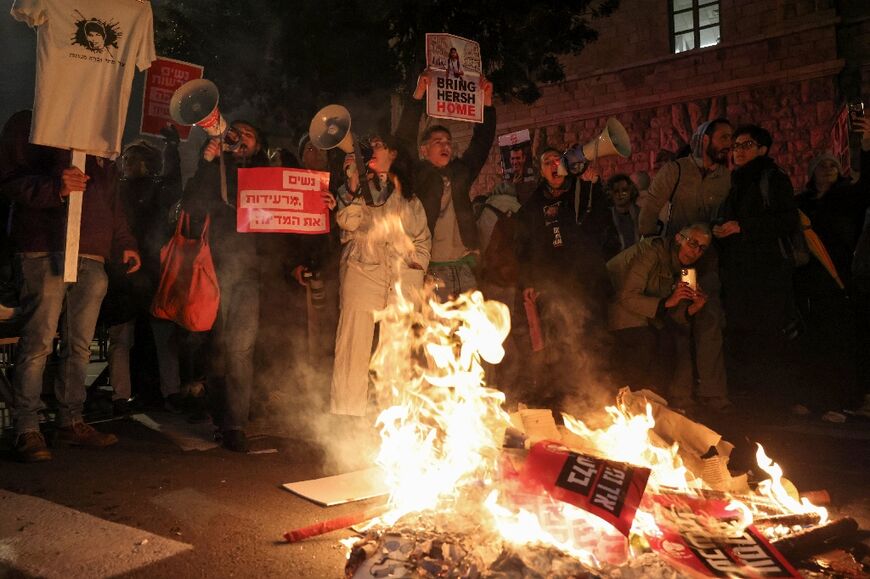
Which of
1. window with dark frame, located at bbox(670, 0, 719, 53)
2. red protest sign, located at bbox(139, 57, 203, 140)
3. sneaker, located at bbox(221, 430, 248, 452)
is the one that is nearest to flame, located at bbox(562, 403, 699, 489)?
sneaker, located at bbox(221, 430, 248, 452)

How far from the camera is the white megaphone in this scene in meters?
5.96

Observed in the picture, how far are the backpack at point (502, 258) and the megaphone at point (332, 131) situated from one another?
146cm

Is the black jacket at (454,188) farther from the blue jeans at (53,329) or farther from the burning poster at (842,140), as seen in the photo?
the burning poster at (842,140)

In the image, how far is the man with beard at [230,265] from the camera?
5828mm

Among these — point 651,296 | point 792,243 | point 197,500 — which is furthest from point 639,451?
point 792,243

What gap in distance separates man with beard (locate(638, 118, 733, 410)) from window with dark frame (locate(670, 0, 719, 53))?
36.5ft

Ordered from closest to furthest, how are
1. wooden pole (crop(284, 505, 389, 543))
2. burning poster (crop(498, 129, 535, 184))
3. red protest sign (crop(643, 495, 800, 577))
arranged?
red protest sign (crop(643, 495, 800, 577)), wooden pole (crop(284, 505, 389, 543)), burning poster (crop(498, 129, 535, 184))

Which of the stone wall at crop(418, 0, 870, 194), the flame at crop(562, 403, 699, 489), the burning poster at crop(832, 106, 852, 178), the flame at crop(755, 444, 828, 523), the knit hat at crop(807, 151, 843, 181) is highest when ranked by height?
the stone wall at crop(418, 0, 870, 194)

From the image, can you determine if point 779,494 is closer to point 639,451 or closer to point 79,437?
point 639,451

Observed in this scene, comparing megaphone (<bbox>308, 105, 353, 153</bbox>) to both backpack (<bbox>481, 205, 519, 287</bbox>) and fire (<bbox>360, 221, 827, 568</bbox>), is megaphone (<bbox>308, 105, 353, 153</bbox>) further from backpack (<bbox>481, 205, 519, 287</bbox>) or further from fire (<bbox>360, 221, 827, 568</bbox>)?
fire (<bbox>360, 221, 827, 568</bbox>)

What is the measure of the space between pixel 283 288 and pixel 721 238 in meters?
3.80

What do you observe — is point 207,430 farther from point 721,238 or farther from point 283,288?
point 721,238

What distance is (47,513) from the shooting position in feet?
13.2

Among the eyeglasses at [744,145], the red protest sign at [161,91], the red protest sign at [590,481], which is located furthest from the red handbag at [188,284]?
the eyeglasses at [744,145]
